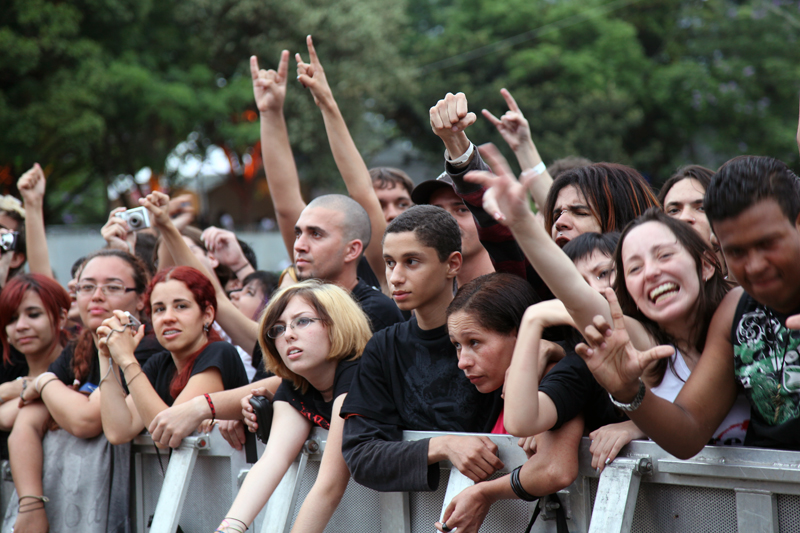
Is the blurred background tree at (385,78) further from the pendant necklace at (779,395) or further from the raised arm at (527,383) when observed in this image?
the pendant necklace at (779,395)

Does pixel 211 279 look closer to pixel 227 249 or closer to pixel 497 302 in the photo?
pixel 227 249

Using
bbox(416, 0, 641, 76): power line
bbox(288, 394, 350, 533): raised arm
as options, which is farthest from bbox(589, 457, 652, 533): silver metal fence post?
bbox(416, 0, 641, 76): power line

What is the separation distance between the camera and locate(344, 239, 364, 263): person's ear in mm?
4129

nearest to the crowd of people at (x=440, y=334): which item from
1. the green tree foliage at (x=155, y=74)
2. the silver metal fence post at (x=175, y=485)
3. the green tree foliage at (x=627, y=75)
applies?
the silver metal fence post at (x=175, y=485)

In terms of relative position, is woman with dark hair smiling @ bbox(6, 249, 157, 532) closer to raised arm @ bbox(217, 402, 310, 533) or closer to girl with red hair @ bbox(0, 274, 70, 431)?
girl with red hair @ bbox(0, 274, 70, 431)

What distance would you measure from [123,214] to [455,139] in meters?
3.02

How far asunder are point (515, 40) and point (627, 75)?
4.22m

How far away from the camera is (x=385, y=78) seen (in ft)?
79.6

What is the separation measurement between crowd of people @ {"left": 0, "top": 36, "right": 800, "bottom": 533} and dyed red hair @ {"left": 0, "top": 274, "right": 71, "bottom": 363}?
13mm

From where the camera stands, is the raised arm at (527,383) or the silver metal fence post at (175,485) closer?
the raised arm at (527,383)

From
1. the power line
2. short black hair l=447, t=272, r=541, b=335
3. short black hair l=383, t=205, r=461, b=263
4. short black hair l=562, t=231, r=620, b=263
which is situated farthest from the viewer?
the power line

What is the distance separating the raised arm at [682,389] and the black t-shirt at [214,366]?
222 cm

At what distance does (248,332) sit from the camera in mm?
4504

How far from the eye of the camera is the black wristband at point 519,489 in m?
2.33
